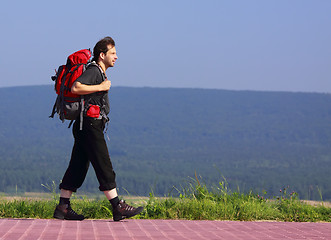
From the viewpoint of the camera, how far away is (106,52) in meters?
6.73

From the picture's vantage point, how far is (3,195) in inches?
339

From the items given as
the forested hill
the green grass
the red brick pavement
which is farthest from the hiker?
the forested hill

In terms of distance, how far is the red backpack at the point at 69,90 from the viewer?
6516 mm

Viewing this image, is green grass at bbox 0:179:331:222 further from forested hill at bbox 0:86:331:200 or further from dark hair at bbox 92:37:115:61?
forested hill at bbox 0:86:331:200

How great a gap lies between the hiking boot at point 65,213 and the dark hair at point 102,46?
64.9 inches

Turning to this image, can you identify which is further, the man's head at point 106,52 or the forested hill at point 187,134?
the forested hill at point 187,134

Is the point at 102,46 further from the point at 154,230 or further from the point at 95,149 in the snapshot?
the point at 154,230

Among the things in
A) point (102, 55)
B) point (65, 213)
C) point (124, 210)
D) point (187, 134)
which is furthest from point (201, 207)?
point (187, 134)

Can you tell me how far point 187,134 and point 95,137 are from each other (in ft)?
209

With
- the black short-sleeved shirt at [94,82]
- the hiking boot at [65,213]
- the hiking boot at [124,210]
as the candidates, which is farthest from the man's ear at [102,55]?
the hiking boot at [65,213]

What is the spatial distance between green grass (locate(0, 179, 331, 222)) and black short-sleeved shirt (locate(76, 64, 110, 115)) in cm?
146

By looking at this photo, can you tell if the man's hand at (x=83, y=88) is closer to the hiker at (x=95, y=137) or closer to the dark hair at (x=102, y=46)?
the hiker at (x=95, y=137)

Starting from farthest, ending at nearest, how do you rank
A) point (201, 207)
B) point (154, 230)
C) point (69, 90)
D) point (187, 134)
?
point (187, 134), point (201, 207), point (69, 90), point (154, 230)

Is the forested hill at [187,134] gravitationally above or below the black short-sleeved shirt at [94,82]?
below
